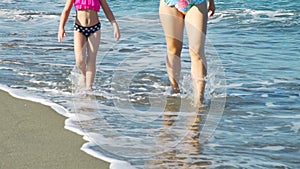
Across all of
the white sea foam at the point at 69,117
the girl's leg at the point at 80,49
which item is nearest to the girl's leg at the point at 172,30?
the girl's leg at the point at 80,49

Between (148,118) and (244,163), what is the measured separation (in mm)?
1546

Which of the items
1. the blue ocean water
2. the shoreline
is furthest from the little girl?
the shoreline

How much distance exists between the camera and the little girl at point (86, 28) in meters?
7.05

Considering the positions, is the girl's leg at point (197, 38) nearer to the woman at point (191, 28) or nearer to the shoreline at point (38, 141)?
the woman at point (191, 28)

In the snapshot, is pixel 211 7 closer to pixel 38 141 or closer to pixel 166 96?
pixel 166 96

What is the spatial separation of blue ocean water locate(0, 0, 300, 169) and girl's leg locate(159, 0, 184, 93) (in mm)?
383

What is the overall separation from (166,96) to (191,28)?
0.97 metres

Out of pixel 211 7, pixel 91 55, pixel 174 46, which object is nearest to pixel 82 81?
pixel 91 55

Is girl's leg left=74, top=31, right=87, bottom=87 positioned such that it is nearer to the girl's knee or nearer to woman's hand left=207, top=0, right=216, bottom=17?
the girl's knee

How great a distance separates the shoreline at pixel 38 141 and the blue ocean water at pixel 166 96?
0.45ft

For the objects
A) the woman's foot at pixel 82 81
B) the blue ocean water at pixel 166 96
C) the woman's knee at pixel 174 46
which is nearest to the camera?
the blue ocean water at pixel 166 96

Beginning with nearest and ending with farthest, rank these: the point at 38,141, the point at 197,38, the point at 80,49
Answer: the point at 38,141
the point at 197,38
the point at 80,49

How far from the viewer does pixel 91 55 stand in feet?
23.5

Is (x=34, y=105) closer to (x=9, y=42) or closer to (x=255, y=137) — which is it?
(x=255, y=137)
